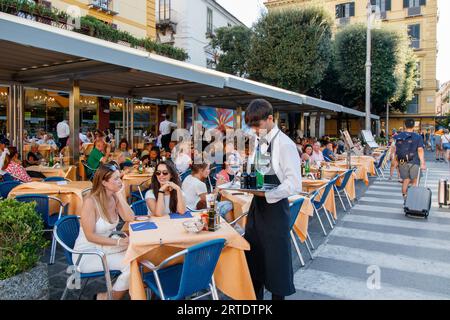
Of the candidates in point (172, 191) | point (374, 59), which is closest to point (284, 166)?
point (172, 191)

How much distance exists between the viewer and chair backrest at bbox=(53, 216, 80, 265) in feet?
11.1

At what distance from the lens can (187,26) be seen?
2556 cm

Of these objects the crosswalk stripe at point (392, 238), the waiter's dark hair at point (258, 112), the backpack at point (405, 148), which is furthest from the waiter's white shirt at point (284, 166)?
the backpack at point (405, 148)

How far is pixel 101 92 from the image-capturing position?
37.6 ft

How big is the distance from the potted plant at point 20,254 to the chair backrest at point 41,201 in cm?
141

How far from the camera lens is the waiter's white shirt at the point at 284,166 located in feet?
9.05

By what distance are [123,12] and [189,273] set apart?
18.2 m

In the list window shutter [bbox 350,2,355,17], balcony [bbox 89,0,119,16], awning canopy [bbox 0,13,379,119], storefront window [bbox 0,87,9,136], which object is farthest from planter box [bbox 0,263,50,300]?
window shutter [bbox 350,2,355,17]

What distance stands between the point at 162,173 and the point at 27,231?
5.01ft

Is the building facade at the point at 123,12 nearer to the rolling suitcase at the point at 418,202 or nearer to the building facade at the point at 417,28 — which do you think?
the rolling suitcase at the point at 418,202

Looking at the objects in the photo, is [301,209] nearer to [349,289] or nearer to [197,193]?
[349,289]
